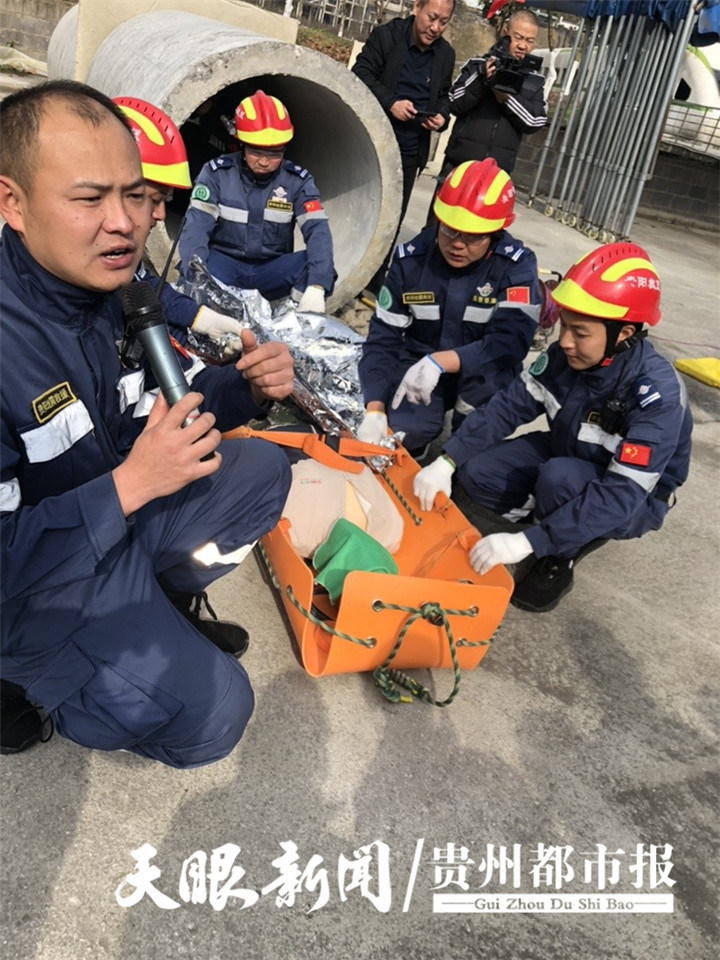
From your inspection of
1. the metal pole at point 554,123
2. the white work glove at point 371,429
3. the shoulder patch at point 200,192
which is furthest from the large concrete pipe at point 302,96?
the metal pole at point 554,123

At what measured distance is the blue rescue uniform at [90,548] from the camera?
132 centimetres

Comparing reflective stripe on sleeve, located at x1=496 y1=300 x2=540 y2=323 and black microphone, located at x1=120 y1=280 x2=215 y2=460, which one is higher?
black microphone, located at x1=120 y1=280 x2=215 y2=460

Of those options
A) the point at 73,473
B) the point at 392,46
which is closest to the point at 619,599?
the point at 73,473

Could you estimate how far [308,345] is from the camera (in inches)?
129

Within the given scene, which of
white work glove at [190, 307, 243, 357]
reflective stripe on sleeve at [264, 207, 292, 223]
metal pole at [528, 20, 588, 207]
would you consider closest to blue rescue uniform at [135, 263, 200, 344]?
white work glove at [190, 307, 243, 357]

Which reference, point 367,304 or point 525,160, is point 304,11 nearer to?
point 525,160

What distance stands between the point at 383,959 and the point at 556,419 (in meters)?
1.90

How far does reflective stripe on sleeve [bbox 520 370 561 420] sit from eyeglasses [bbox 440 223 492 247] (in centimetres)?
64

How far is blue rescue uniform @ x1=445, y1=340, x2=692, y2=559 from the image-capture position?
239 centimetres

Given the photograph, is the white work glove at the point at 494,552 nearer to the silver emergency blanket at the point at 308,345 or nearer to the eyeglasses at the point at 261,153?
the silver emergency blanket at the point at 308,345

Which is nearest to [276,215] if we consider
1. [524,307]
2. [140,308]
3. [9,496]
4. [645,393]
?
[524,307]

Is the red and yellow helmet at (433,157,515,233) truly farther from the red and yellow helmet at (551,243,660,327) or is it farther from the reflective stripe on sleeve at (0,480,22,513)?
the reflective stripe on sleeve at (0,480,22,513)

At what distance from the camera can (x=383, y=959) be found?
1473mm

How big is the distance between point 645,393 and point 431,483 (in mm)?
771
